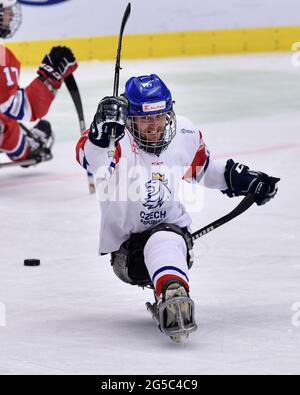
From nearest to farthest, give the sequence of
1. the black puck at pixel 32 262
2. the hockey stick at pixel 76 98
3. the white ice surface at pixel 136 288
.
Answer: the white ice surface at pixel 136 288
the black puck at pixel 32 262
the hockey stick at pixel 76 98

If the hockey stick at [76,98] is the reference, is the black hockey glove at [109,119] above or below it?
below

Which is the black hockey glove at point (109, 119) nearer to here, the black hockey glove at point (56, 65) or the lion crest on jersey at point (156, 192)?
the lion crest on jersey at point (156, 192)

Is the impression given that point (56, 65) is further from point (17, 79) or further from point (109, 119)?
point (109, 119)

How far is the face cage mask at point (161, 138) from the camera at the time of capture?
12.9 ft

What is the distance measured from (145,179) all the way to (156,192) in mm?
54

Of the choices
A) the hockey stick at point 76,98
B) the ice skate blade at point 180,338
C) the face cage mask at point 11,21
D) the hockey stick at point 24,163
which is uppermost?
the face cage mask at point 11,21

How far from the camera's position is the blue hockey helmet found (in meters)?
3.87

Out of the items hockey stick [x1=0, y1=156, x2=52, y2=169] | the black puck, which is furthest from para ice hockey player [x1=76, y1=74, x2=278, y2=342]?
hockey stick [x1=0, y1=156, x2=52, y2=169]

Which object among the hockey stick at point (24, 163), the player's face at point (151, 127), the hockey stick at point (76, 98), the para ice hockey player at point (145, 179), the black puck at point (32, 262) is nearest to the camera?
the para ice hockey player at point (145, 179)

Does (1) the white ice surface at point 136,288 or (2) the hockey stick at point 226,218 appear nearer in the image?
(1) the white ice surface at point 136,288

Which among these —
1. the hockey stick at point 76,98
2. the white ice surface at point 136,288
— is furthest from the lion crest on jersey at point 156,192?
the hockey stick at point 76,98
